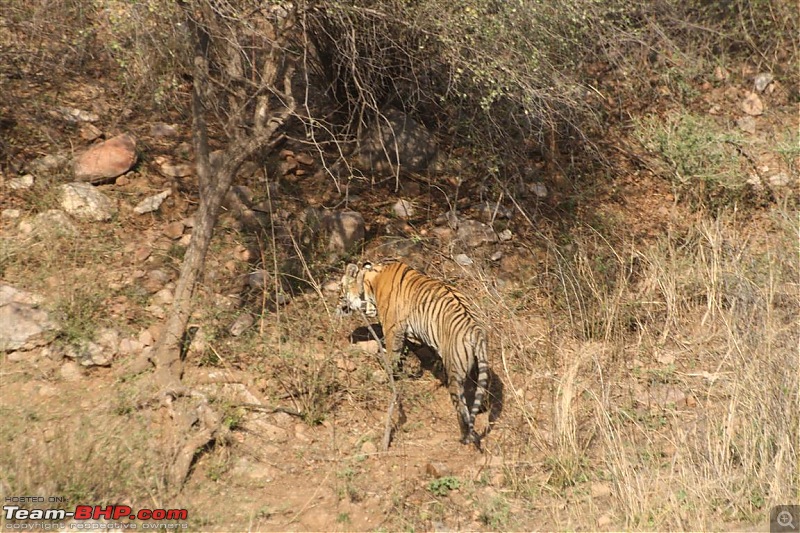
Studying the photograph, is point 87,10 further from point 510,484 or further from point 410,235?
point 510,484

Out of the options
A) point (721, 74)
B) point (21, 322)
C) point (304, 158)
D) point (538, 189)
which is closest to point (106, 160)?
point (304, 158)

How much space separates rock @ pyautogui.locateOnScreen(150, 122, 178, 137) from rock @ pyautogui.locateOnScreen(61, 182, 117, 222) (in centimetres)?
117

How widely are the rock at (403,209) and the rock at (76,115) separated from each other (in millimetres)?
3399

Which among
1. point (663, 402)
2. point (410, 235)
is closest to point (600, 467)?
point (663, 402)

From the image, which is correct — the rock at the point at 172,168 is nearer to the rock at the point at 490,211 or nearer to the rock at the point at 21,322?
the rock at the point at 21,322

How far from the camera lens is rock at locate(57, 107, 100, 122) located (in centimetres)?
862

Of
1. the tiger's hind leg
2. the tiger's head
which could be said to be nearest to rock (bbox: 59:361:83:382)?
the tiger's head

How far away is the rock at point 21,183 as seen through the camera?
307 inches

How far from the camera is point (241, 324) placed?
7.03 metres

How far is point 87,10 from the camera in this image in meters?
7.00

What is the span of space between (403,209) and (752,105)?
19.1ft

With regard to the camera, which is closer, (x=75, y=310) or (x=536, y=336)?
(x=75, y=310)

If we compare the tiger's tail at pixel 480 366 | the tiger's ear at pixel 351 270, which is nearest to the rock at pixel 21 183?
the tiger's ear at pixel 351 270

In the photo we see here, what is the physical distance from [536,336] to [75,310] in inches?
158
